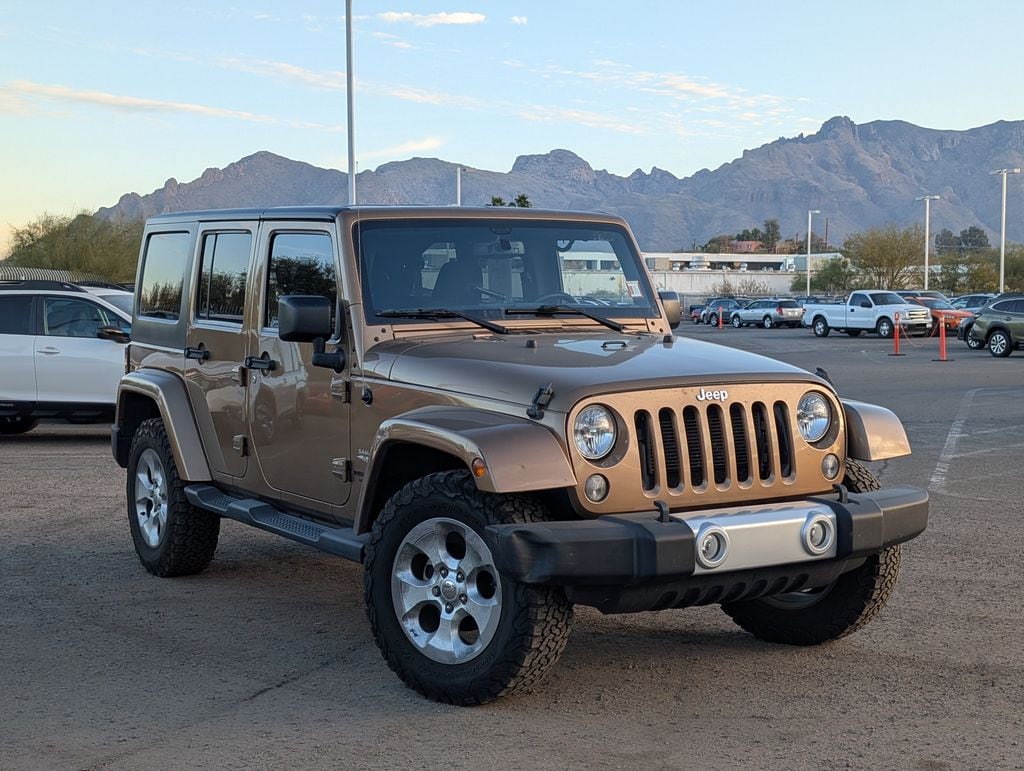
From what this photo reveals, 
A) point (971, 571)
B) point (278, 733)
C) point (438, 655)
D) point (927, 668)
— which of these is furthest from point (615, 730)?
point (971, 571)

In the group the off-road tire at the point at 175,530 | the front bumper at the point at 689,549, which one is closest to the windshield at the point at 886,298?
the off-road tire at the point at 175,530

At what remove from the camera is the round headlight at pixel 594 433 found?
5.11 meters

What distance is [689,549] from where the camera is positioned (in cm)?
488

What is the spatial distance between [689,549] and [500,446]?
2.61 feet

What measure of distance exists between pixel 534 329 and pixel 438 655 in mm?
1732

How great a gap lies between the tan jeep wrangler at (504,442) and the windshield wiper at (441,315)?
16 mm

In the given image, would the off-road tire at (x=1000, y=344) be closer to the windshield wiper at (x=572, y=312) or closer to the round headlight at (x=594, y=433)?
the windshield wiper at (x=572, y=312)

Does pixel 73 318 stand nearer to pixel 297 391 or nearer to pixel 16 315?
pixel 16 315

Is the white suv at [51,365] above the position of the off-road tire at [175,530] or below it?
above

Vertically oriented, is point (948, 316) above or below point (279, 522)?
above

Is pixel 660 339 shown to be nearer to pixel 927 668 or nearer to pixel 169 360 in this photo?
pixel 927 668

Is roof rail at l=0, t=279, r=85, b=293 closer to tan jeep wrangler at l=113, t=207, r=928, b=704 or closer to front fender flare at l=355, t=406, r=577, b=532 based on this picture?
tan jeep wrangler at l=113, t=207, r=928, b=704

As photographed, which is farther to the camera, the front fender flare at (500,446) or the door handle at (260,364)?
Answer: the door handle at (260,364)

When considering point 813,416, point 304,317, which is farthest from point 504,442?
point 813,416
